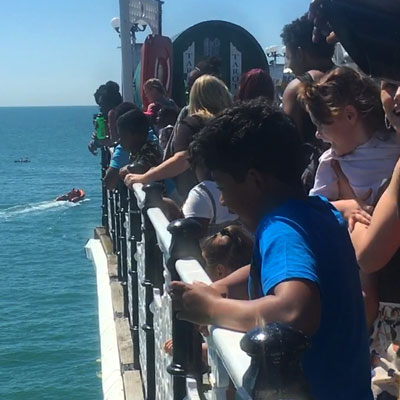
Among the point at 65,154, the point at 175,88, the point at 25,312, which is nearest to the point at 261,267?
the point at 175,88

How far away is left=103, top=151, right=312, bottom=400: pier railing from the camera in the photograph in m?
1.49

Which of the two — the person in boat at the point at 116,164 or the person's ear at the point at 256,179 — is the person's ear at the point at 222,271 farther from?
the person in boat at the point at 116,164

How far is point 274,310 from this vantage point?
5.97ft

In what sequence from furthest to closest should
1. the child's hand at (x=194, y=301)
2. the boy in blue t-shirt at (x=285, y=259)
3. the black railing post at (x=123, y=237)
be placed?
the black railing post at (x=123, y=237)
the child's hand at (x=194, y=301)
the boy in blue t-shirt at (x=285, y=259)

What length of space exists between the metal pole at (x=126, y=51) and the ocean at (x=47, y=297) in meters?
9.37

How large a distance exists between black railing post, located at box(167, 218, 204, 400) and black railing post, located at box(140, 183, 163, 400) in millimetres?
1022

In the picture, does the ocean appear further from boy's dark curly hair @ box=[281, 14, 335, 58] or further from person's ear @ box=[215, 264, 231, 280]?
person's ear @ box=[215, 264, 231, 280]

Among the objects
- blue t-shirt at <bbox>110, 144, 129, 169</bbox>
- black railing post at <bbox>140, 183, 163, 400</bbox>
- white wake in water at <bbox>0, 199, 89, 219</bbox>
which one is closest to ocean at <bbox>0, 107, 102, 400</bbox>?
white wake in water at <bbox>0, 199, 89, 219</bbox>

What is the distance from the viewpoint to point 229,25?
9727 millimetres

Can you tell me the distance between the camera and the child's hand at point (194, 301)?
80.8 inches

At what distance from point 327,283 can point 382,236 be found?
0.43 m

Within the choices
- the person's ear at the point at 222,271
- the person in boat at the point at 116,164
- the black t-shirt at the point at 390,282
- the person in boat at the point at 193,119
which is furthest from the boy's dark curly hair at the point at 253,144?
the person in boat at the point at 116,164

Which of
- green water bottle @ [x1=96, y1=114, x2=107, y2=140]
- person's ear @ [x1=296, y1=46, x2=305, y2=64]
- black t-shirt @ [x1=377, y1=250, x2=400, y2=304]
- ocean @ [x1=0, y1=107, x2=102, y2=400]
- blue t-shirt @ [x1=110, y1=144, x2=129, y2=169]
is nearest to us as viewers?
black t-shirt @ [x1=377, y1=250, x2=400, y2=304]

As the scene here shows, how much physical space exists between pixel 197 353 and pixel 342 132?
3.02ft
